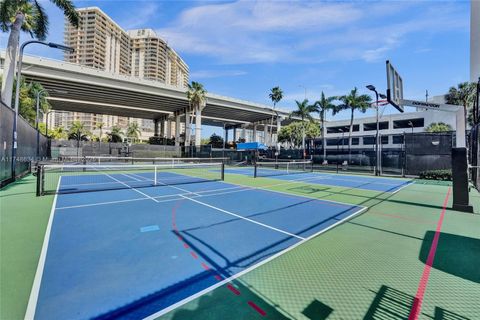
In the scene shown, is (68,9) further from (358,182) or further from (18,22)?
(358,182)

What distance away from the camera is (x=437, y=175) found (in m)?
20.6

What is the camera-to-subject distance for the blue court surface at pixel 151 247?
338 cm

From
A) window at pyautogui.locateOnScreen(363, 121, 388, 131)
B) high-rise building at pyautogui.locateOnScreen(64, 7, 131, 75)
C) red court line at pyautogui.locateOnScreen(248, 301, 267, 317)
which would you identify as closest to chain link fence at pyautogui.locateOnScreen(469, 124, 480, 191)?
red court line at pyautogui.locateOnScreen(248, 301, 267, 317)

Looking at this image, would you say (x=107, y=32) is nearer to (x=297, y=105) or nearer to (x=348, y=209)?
(x=297, y=105)

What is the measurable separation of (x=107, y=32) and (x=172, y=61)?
38.9 m

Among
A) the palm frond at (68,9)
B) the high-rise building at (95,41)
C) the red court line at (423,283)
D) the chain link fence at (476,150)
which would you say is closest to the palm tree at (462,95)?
the chain link fence at (476,150)

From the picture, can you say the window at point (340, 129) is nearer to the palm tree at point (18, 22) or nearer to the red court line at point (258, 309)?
the palm tree at point (18, 22)

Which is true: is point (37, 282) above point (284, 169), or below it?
below

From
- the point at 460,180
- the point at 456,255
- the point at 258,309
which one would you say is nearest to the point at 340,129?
the point at 460,180

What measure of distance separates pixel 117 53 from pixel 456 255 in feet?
562

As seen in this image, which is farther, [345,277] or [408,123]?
[408,123]

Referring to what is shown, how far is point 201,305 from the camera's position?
10.8 ft

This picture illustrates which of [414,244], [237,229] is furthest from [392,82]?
[237,229]

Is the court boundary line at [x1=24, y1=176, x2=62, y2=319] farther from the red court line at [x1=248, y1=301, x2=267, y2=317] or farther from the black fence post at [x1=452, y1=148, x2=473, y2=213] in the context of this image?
the black fence post at [x1=452, y1=148, x2=473, y2=213]
